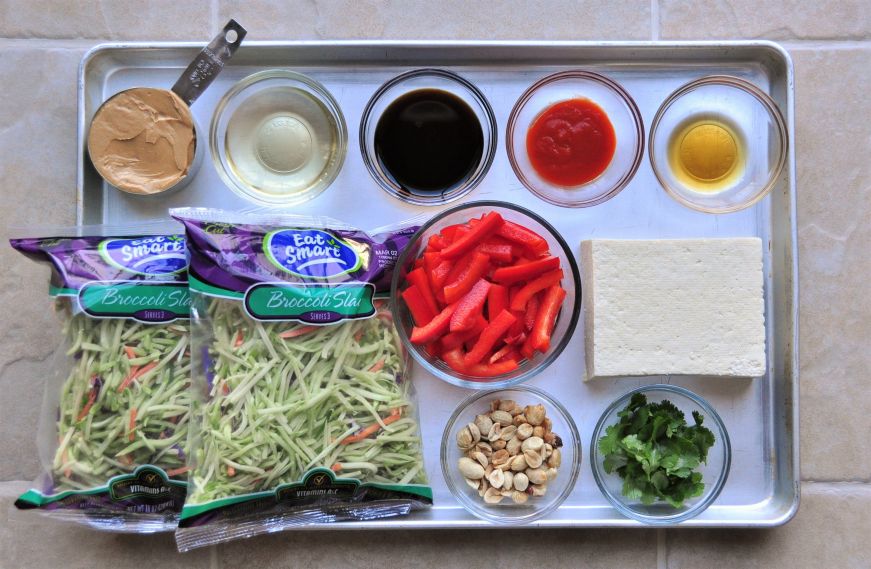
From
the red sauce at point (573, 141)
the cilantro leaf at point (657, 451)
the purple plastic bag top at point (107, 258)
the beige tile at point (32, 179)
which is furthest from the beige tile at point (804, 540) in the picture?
the beige tile at point (32, 179)

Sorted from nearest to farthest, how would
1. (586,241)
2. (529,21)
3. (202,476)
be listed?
1. (202,476)
2. (586,241)
3. (529,21)

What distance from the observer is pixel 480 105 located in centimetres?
141

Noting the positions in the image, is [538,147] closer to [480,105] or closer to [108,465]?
[480,105]

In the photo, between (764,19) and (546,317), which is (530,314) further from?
(764,19)

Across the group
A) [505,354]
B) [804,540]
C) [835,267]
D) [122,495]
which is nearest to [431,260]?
[505,354]

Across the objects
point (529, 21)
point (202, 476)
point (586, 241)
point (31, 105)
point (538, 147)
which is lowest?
point (202, 476)

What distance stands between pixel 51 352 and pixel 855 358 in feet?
5.78

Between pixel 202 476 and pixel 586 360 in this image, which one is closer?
pixel 202 476

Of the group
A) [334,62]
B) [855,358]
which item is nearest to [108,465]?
[334,62]

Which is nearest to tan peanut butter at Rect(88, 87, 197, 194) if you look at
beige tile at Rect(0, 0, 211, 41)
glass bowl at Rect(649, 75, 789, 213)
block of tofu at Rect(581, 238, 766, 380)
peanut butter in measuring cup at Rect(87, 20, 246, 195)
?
peanut butter in measuring cup at Rect(87, 20, 246, 195)

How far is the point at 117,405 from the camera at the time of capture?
1.25 meters

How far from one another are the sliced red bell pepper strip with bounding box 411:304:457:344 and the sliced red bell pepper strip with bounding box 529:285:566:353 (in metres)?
0.17

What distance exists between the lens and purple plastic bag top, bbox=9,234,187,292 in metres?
1.26

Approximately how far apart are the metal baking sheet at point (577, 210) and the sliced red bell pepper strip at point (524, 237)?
4.7 inches
